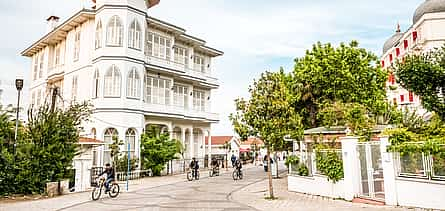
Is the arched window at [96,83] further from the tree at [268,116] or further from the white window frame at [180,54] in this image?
the tree at [268,116]

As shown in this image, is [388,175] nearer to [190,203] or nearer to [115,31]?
[190,203]

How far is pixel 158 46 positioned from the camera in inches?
1246

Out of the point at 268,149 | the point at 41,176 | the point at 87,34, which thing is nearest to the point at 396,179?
the point at 268,149

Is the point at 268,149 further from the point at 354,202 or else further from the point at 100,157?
the point at 100,157

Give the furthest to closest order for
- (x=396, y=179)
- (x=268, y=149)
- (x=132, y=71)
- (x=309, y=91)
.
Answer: (x=132, y=71), (x=309, y=91), (x=268, y=149), (x=396, y=179)

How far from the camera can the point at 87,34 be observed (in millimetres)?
29312

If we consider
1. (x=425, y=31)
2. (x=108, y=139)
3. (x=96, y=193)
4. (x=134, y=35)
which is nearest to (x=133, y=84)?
(x=134, y=35)

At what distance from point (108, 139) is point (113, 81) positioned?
14.0ft

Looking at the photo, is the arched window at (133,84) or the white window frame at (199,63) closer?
the arched window at (133,84)

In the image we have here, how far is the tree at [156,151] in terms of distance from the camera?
2742cm

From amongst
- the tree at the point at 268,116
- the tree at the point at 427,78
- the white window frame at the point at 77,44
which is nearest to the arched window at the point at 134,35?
the white window frame at the point at 77,44

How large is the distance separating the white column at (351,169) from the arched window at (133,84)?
17918 millimetres

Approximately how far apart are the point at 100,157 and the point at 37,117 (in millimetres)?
8841

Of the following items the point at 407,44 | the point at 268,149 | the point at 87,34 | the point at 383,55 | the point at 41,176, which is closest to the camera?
the point at 268,149
